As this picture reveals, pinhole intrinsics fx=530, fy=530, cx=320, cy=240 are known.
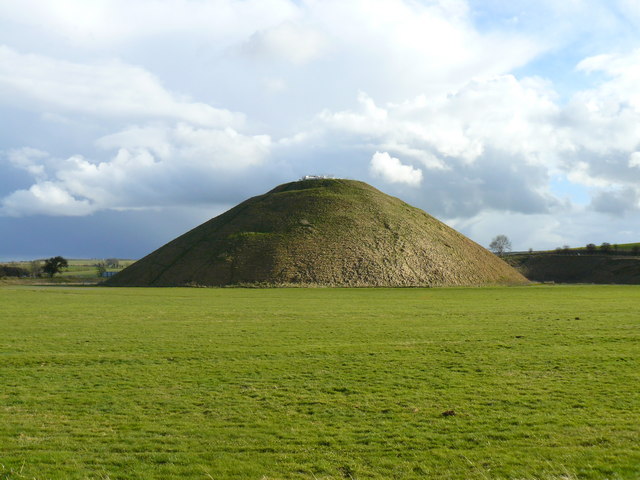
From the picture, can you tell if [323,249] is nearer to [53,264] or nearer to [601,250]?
[53,264]

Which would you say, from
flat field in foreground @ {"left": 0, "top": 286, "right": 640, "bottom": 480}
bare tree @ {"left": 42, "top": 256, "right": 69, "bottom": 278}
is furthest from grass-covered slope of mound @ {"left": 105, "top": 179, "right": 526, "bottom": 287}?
flat field in foreground @ {"left": 0, "top": 286, "right": 640, "bottom": 480}

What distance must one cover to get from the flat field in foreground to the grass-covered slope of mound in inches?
2523

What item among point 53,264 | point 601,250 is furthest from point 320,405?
point 601,250

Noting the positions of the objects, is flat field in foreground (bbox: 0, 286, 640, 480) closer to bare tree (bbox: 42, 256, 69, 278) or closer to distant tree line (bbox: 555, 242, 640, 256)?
bare tree (bbox: 42, 256, 69, 278)

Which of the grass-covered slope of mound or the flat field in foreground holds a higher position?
the grass-covered slope of mound

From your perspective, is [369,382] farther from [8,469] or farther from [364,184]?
[364,184]

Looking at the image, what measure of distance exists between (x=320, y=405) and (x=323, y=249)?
271 feet

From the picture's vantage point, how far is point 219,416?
1138 centimetres

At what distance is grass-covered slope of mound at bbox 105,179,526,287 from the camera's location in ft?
293

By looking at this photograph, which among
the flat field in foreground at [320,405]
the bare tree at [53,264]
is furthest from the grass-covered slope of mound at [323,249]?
the flat field in foreground at [320,405]

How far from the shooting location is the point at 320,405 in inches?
486

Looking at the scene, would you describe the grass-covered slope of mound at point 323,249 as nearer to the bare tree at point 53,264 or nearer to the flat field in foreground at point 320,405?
the bare tree at point 53,264

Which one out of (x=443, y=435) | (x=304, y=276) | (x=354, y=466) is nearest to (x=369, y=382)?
(x=443, y=435)

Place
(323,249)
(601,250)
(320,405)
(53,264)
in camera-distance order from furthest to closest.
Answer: (601,250)
(53,264)
(323,249)
(320,405)
